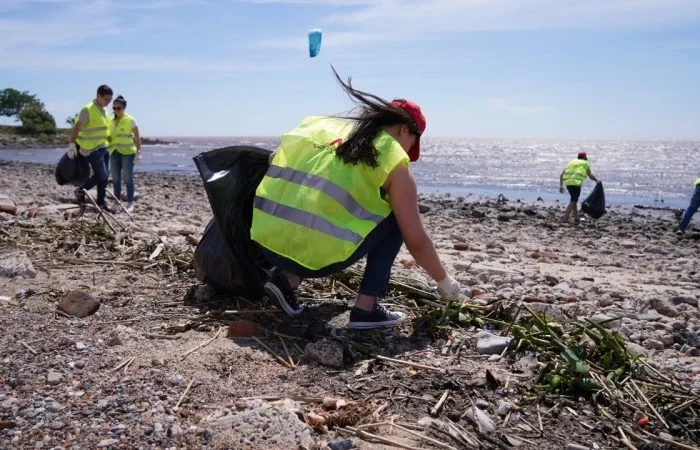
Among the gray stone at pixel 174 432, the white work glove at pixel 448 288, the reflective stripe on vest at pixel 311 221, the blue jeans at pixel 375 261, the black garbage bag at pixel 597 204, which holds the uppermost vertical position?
the reflective stripe on vest at pixel 311 221

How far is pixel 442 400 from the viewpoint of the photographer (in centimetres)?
279

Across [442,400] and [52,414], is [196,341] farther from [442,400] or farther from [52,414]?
[442,400]

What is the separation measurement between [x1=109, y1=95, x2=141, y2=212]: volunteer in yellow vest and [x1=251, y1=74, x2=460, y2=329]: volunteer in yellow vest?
695 cm

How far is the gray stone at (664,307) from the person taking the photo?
4.93 m

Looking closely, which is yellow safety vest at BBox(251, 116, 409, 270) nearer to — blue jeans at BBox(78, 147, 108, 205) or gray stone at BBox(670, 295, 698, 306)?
gray stone at BBox(670, 295, 698, 306)

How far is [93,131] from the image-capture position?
8.72 meters

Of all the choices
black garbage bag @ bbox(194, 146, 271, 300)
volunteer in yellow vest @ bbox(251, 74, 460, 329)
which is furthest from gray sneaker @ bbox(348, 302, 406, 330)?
black garbage bag @ bbox(194, 146, 271, 300)

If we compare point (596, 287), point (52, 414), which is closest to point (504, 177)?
point (596, 287)

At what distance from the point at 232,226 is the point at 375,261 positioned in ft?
3.09

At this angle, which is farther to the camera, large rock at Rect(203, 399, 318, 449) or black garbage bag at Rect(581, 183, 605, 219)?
black garbage bag at Rect(581, 183, 605, 219)

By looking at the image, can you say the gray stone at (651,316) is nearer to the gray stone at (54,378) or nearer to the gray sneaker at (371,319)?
the gray sneaker at (371,319)

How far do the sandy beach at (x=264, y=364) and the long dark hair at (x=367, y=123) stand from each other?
0.92 m

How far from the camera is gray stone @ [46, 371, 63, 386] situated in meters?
2.79

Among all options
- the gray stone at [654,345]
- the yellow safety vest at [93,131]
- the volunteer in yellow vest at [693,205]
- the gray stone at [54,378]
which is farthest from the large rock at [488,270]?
the volunteer in yellow vest at [693,205]
